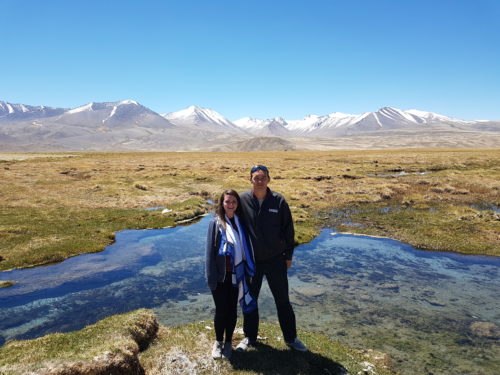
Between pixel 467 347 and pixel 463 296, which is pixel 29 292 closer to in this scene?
pixel 467 347

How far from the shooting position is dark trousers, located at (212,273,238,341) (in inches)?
332

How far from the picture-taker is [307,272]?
62.8ft

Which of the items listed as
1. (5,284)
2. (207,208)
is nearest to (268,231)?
(5,284)

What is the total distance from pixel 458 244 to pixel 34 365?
82.6 ft

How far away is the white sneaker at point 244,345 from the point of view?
9140 mm

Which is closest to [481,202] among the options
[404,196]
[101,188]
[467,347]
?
[404,196]

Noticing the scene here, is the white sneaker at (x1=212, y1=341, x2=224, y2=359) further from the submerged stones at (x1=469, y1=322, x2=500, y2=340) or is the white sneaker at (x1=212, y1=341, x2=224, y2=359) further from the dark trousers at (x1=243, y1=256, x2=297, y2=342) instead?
the submerged stones at (x1=469, y1=322, x2=500, y2=340)

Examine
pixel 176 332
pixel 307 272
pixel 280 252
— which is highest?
pixel 280 252

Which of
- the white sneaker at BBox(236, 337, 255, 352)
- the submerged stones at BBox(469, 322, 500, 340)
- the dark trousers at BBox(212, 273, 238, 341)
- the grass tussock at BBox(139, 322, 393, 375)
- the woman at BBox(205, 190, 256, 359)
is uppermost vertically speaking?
the woman at BBox(205, 190, 256, 359)

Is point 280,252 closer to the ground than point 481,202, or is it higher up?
higher up

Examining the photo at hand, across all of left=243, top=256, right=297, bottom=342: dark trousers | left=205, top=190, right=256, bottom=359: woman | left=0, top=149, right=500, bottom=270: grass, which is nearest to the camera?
left=205, top=190, right=256, bottom=359: woman

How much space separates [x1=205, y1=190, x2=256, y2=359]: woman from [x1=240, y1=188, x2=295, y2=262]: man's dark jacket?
0.20 metres

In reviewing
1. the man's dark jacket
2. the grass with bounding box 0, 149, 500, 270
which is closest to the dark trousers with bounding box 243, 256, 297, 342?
the man's dark jacket

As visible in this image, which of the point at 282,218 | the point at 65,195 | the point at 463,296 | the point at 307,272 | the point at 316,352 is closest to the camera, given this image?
the point at 282,218
